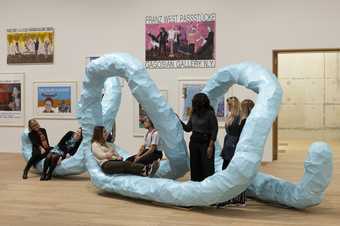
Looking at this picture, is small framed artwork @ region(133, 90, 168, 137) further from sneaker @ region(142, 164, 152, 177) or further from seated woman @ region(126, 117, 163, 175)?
sneaker @ region(142, 164, 152, 177)

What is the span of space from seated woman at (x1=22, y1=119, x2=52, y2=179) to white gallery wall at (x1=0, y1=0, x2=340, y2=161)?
11.0ft

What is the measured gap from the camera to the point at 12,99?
44.0 ft

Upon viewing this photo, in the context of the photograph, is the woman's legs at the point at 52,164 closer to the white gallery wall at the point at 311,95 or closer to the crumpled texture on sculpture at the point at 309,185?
the crumpled texture on sculpture at the point at 309,185

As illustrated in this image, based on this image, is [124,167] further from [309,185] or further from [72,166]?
[309,185]

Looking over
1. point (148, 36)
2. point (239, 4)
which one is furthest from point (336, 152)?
point (148, 36)

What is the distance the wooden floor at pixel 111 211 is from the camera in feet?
19.6

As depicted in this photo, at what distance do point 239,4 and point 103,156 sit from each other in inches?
223

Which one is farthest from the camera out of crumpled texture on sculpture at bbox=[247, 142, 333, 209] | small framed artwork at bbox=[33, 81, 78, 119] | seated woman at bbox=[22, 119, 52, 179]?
small framed artwork at bbox=[33, 81, 78, 119]

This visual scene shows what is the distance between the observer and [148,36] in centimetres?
1229

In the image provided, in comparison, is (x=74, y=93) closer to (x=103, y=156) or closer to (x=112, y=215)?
Answer: (x=103, y=156)

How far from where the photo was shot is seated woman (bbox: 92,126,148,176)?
7.52m

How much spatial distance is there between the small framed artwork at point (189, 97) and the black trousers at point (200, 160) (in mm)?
4920

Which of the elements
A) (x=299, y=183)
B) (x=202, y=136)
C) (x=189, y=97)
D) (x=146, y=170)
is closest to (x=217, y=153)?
(x=146, y=170)

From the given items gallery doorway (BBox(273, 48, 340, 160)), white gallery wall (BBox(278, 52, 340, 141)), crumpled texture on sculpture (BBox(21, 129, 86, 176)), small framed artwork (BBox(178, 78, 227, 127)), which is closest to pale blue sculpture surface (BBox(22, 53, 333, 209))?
crumpled texture on sculpture (BBox(21, 129, 86, 176))
